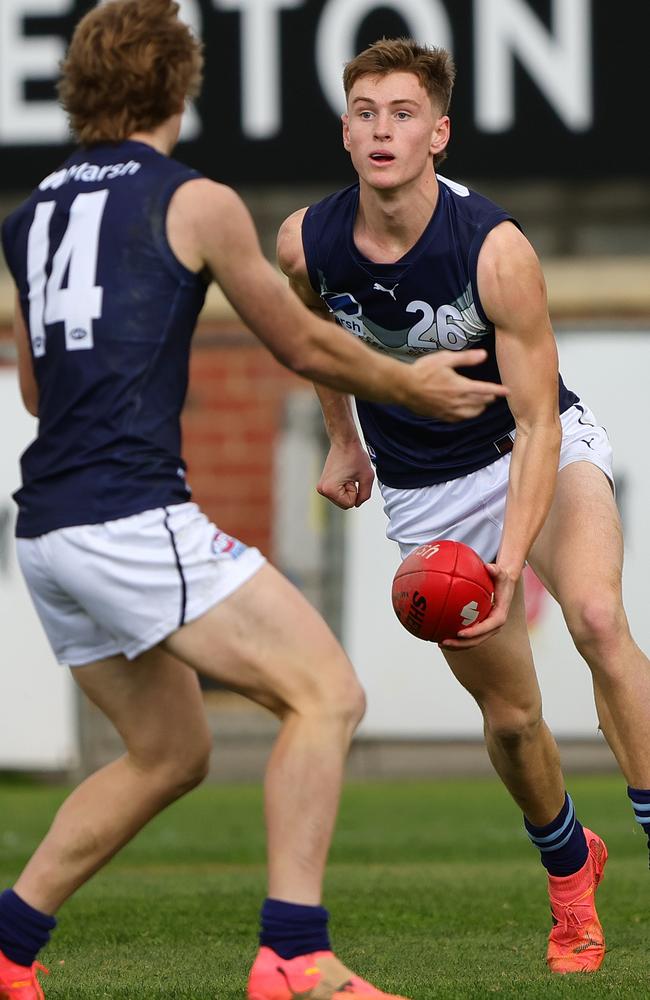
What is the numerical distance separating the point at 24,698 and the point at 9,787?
814 mm

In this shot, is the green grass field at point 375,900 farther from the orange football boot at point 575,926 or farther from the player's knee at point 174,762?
the player's knee at point 174,762

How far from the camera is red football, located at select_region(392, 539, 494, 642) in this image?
199 inches

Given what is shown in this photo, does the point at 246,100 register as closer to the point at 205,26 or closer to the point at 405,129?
the point at 205,26

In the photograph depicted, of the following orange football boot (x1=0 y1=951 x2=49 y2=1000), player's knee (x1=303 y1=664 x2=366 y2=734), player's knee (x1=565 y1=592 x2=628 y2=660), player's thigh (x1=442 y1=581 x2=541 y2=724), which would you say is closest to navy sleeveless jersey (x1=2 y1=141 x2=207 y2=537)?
player's knee (x1=303 y1=664 x2=366 y2=734)

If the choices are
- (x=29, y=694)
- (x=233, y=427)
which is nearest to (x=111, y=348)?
(x=29, y=694)

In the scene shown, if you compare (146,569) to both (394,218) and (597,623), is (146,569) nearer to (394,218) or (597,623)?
(597,623)

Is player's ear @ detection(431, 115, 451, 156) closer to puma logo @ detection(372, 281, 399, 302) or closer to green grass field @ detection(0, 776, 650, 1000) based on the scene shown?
puma logo @ detection(372, 281, 399, 302)

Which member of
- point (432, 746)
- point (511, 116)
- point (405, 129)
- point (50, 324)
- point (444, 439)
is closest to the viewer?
point (50, 324)

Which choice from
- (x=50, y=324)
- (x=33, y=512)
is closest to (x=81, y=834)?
(x=33, y=512)

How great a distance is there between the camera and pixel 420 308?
18.0ft

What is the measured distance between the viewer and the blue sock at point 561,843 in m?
5.62

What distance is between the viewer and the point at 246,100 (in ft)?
45.9

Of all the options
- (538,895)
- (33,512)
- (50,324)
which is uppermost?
(50,324)

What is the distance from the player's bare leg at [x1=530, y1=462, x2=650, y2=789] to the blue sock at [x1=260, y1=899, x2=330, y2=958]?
1.49 m
